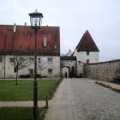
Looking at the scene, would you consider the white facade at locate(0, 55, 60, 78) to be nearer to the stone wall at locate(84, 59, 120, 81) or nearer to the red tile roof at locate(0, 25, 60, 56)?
the red tile roof at locate(0, 25, 60, 56)

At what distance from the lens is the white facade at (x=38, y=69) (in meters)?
54.4

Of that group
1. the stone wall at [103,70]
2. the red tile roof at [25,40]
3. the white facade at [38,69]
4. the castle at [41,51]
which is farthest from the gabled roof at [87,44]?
the white facade at [38,69]

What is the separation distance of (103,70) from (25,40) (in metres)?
22.0

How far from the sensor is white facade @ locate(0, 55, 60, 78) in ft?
179

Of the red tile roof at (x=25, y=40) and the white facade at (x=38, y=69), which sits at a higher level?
the red tile roof at (x=25, y=40)

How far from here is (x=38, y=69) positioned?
181 feet

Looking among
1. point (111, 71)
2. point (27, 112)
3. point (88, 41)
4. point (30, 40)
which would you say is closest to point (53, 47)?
point (30, 40)

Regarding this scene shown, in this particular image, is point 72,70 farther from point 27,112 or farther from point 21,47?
point 27,112

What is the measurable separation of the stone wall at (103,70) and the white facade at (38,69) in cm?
734

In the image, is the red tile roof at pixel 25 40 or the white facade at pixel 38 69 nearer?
the white facade at pixel 38 69

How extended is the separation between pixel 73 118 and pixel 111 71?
30.5 meters

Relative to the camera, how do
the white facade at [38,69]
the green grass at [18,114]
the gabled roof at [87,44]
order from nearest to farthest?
the green grass at [18,114] < the white facade at [38,69] < the gabled roof at [87,44]

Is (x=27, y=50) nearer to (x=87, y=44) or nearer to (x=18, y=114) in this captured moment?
(x=87, y=44)

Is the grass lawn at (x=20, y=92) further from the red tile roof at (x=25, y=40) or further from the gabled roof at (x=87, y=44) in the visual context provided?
the gabled roof at (x=87, y=44)
